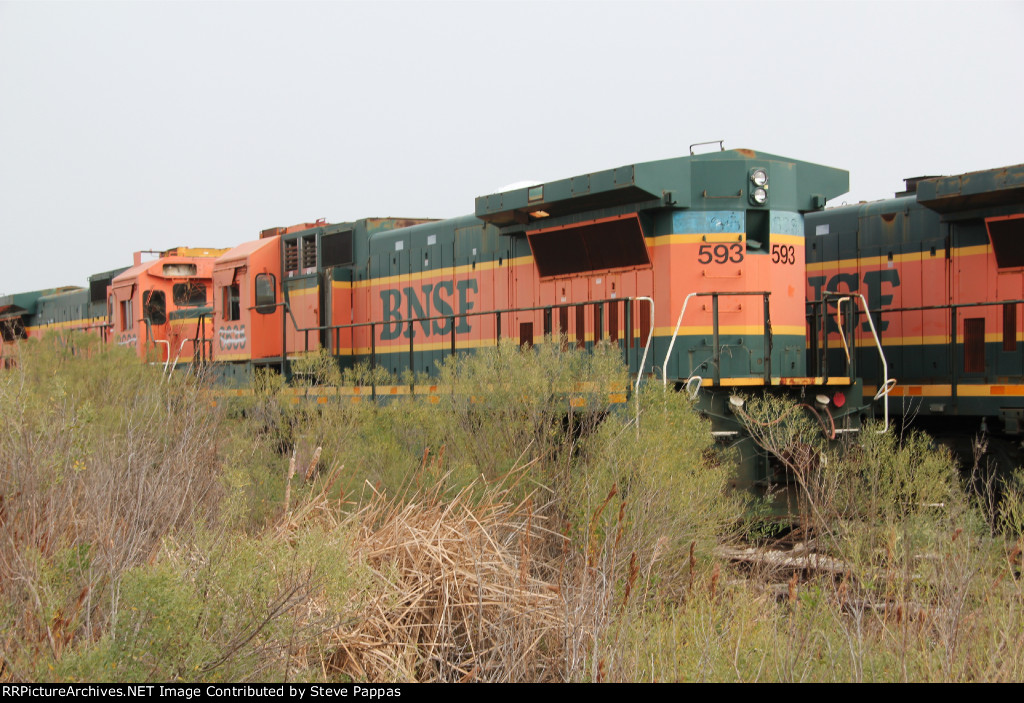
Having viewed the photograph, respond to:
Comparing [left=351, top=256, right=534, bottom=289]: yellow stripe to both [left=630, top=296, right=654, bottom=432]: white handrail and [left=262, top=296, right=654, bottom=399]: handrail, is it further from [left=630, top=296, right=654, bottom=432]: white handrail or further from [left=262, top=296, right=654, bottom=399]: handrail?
[left=630, top=296, right=654, bottom=432]: white handrail

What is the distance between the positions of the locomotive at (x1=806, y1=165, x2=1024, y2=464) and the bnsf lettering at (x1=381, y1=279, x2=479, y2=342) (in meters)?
3.87

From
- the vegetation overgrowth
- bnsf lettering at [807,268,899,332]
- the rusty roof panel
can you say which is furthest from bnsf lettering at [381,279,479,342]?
the rusty roof panel

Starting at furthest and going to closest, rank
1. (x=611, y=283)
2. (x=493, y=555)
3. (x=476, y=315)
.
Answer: (x=476, y=315), (x=611, y=283), (x=493, y=555)

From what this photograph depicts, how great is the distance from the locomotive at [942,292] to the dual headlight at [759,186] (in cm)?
110

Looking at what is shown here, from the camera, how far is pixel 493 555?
202 inches

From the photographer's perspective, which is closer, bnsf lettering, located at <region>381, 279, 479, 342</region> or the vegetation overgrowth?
the vegetation overgrowth

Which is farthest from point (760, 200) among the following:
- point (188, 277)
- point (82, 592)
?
point (188, 277)

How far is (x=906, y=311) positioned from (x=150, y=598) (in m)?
8.77

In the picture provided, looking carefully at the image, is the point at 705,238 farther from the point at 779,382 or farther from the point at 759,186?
the point at 779,382

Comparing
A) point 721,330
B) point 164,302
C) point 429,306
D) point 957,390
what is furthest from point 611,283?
point 164,302

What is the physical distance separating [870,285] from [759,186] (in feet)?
8.30

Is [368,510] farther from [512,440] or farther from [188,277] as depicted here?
[188,277]

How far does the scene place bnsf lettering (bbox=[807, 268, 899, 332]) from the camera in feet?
33.2

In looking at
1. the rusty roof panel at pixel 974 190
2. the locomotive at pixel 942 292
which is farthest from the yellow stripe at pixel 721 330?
the rusty roof panel at pixel 974 190
